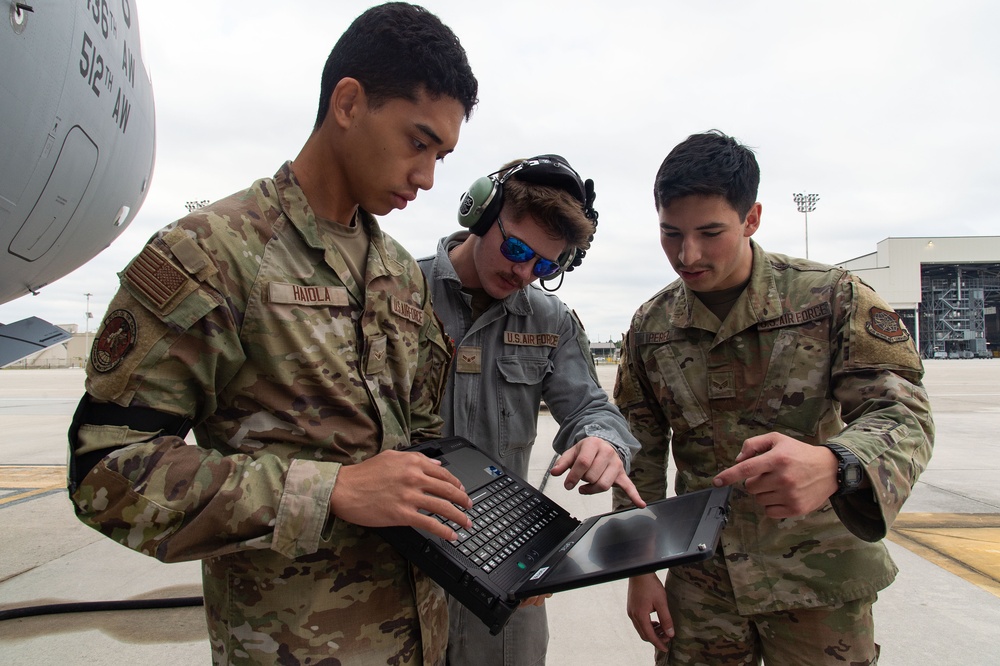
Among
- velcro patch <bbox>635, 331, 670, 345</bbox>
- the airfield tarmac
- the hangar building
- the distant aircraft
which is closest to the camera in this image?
velcro patch <bbox>635, 331, 670, 345</bbox>

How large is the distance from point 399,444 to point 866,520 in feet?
3.54

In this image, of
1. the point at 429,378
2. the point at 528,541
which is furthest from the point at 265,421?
the point at 528,541

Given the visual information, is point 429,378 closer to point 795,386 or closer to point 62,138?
point 795,386

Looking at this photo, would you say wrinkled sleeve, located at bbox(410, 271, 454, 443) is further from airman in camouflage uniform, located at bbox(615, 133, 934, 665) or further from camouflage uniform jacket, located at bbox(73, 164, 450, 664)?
airman in camouflage uniform, located at bbox(615, 133, 934, 665)

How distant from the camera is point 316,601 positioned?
1145mm

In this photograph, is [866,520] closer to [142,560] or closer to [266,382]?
[266,382]

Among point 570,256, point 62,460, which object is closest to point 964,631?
point 570,256

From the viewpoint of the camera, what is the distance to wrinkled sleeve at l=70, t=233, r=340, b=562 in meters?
0.92

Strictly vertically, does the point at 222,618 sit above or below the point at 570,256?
→ below

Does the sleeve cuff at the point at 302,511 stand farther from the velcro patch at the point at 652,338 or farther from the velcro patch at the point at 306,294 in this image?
the velcro patch at the point at 652,338

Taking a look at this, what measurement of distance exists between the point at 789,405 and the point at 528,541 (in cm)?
96

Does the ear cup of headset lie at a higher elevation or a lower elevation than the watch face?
higher

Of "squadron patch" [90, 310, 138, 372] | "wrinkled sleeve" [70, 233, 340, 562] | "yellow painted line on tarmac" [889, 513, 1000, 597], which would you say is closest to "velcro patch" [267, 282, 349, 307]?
"wrinkled sleeve" [70, 233, 340, 562]

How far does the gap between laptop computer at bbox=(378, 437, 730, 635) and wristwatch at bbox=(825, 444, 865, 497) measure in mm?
237
